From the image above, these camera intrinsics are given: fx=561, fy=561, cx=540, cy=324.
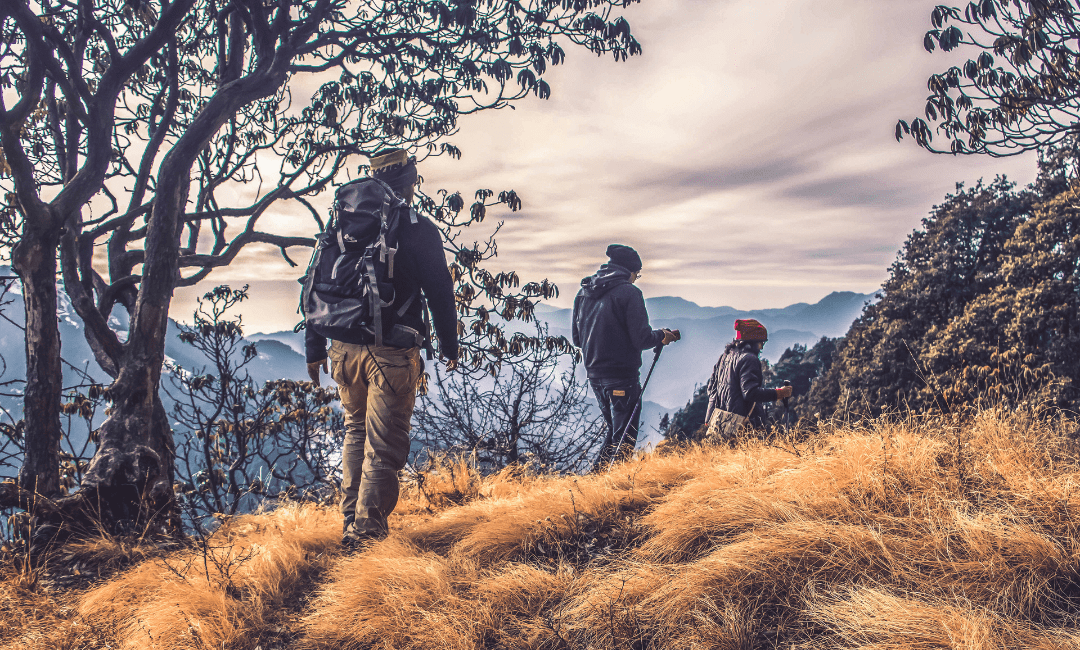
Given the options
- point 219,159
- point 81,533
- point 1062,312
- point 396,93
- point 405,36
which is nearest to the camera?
point 81,533

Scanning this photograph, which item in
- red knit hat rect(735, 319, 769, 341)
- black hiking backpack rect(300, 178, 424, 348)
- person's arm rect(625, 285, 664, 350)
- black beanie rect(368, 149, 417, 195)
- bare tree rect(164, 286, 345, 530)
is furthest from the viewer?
bare tree rect(164, 286, 345, 530)

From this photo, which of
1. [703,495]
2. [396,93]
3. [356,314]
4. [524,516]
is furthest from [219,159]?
[703,495]

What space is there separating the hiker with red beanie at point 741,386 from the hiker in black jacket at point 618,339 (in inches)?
37.2

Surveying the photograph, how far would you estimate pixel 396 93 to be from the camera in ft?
21.7

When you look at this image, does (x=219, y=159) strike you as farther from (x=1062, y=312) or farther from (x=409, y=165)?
(x=1062, y=312)

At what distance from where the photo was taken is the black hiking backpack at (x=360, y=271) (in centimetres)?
286

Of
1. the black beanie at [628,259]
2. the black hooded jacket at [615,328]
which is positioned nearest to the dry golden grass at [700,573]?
the black hooded jacket at [615,328]

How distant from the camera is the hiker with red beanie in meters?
5.38

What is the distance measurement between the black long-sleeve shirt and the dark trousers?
7.80ft

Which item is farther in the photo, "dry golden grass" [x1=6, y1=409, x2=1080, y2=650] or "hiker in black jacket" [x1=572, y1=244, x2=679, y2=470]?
"hiker in black jacket" [x1=572, y1=244, x2=679, y2=470]

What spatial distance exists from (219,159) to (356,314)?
19.6ft

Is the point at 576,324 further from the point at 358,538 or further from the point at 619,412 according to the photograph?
the point at 358,538

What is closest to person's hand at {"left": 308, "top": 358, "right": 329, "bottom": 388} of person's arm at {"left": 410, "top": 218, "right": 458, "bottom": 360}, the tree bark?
person's arm at {"left": 410, "top": 218, "right": 458, "bottom": 360}

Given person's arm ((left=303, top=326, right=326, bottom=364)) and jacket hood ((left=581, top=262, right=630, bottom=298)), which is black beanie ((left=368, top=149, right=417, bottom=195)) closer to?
person's arm ((left=303, top=326, right=326, bottom=364))
